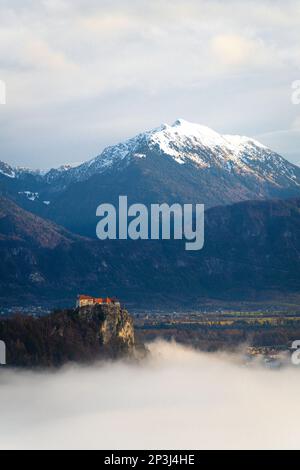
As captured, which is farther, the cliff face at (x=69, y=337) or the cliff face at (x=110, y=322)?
the cliff face at (x=110, y=322)

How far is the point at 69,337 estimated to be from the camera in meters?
181

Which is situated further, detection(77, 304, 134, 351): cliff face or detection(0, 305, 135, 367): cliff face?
detection(77, 304, 134, 351): cliff face

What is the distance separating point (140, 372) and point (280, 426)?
134ft

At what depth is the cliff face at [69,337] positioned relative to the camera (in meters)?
175

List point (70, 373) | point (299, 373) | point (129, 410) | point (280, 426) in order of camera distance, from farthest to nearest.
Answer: point (299, 373) < point (70, 373) < point (129, 410) < point (280, 426)

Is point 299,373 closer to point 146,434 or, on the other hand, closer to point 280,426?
point 280,426

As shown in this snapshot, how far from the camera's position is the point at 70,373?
176 meters

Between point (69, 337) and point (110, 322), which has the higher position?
point (110, 322)

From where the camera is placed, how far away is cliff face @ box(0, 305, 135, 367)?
175m

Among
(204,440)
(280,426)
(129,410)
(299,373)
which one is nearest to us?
(204,440)

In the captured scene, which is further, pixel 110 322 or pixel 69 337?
pixel 110 322
